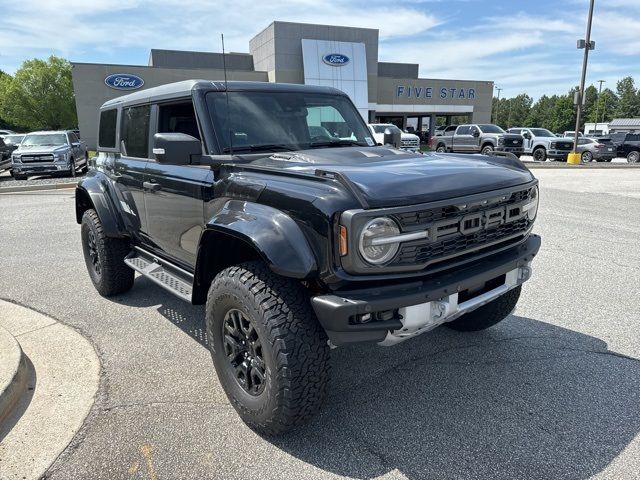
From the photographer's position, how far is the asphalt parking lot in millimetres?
2455

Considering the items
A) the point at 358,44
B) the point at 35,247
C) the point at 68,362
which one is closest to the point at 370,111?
the point at 358,44

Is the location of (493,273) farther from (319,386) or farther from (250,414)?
(250,414)

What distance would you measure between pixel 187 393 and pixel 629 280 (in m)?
4.66

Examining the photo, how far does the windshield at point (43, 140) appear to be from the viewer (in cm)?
Answer: 1694

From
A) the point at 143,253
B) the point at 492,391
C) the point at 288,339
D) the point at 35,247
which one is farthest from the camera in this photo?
the point at 35,247

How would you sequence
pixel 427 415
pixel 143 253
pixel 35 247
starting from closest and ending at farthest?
1. pixel 427 415
2. pixel 143 253
3. pixel 35 247

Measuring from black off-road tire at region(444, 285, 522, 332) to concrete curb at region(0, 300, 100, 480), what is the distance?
2768mm

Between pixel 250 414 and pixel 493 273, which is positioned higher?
pixel 493 273

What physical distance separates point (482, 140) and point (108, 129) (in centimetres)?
2208

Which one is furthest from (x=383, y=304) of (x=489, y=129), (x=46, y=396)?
(x=489, y=129)

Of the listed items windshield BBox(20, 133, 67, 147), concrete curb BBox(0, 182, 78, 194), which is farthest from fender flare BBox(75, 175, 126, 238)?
windshield BBox(20, 133, 67, 147)

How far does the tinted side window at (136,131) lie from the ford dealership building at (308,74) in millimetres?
23295

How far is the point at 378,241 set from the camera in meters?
2.29

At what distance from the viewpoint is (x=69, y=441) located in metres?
2.69
